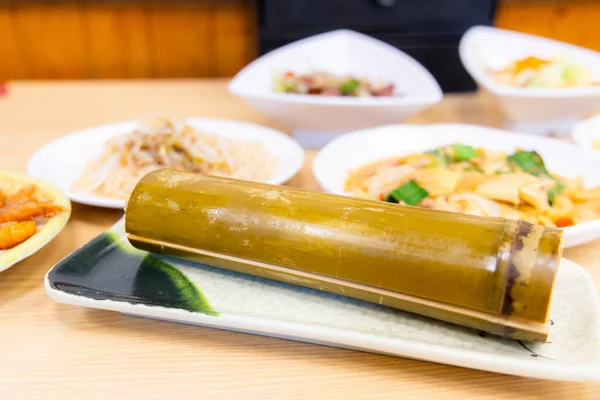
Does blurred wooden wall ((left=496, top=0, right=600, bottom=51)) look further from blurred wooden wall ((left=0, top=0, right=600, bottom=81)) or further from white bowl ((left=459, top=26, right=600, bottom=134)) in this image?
white bowl ((left=459, top=26, right=600, bottom=134))

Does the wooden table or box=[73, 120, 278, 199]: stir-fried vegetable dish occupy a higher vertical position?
box=[73, 120, 278, 199]: stir-fried vegetable dish

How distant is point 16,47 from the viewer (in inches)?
151

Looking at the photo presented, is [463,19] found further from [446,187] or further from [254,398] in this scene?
[254,398]

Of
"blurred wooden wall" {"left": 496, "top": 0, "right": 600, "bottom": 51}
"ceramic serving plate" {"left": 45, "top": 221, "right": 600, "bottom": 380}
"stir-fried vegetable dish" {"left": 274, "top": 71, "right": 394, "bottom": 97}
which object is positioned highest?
"blurred wooden wall" {"left": 496, "top": 0, "right": 600, "bottom": 51}

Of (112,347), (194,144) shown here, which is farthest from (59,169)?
(112,347)

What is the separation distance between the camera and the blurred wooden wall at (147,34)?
145 inches

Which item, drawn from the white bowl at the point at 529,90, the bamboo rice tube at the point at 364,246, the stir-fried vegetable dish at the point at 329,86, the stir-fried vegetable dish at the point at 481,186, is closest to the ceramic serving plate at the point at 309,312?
the bamboo rice tube at the point at 364,246

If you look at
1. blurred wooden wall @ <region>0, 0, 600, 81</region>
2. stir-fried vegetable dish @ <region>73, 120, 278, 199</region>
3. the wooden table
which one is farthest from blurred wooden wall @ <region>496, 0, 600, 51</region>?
the wooden table

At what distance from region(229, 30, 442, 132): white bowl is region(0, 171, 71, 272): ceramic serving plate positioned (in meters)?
0.65

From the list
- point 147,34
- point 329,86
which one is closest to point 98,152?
point 329,86

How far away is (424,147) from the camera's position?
1509 millimetres

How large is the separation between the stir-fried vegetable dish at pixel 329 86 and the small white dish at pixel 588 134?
58cm

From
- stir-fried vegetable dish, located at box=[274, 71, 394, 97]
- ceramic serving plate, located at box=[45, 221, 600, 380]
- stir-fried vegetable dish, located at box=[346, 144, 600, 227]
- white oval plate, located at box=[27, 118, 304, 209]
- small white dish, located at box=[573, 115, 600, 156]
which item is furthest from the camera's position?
stir-fried vegetable dish, located at box=[274, 71, 394, 97]

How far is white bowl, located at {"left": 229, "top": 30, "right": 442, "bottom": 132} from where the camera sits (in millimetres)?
1536
